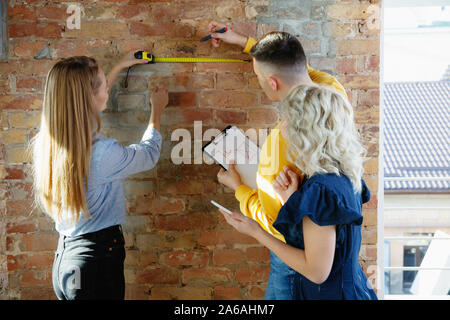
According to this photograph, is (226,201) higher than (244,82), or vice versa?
(244,82)

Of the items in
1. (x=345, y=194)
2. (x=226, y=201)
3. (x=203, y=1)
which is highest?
(x=203, y=1)

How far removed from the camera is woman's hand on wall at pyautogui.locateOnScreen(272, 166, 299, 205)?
100 centimetres

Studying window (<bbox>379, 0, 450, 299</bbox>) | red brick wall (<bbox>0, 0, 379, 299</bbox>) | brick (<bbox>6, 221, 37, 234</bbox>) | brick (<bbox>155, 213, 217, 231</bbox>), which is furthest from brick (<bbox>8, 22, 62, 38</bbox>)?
window (<bbox>379, 0, 450, 299</bbox>)

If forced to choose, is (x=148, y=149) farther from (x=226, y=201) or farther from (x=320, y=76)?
(x=320, y=76)

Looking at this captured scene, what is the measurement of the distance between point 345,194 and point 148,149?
0.74 metres

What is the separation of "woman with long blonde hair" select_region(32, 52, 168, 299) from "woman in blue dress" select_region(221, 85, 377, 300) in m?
0.60

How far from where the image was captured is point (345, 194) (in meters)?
0.94

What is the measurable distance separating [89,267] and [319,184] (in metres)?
0.85

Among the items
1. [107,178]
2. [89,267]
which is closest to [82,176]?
[107,178]

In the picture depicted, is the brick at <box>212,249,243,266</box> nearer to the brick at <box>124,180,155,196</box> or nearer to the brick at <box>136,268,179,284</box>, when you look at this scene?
the brick at <box>136,268,179,284</box>

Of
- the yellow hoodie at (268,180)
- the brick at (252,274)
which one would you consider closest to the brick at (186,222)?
the brick at (252,274)
